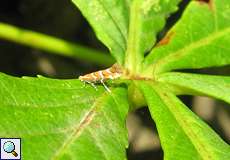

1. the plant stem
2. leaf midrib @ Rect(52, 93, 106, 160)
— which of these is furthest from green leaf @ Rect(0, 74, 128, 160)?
the plant stem

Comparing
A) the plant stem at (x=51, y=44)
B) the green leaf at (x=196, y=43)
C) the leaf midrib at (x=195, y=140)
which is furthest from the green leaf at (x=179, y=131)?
the plant stem at (x=51, y=44)

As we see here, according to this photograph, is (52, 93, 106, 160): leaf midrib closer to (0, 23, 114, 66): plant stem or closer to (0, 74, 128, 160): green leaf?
(0, 74, 128, 160): green leaf

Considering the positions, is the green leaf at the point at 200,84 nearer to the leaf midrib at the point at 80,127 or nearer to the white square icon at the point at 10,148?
the leaf midrib at the point at 80,127

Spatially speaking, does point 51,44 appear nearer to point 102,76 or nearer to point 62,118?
point 102,76

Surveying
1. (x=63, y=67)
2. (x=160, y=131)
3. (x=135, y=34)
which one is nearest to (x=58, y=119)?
(x=160, y=131)

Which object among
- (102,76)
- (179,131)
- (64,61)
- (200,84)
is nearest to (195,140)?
(179,131)

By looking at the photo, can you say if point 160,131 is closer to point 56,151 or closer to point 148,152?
point 56,151
